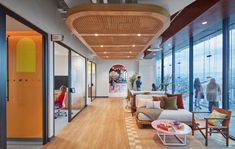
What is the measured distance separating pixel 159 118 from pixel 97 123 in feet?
6.69

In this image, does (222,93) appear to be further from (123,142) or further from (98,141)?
(98,141)

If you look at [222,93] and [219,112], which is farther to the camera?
[222,93]

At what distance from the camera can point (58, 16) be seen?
4828 millimetres

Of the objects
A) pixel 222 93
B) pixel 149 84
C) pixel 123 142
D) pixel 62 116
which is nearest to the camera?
pixel 123 142

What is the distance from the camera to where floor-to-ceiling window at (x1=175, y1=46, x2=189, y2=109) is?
7.17 metres

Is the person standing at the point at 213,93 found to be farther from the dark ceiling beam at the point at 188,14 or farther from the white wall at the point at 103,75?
the white wall at the point at 103,75

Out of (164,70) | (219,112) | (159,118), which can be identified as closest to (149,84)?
(164,70)

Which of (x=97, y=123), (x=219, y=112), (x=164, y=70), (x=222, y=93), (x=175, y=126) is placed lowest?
(x=97, y=123)

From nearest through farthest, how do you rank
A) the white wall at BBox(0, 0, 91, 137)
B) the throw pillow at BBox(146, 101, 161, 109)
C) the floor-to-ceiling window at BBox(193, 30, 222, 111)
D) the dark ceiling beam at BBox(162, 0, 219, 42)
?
the white wall at BBox(0, 0, 91, 137) < the dark ceiling beam at BBox(162, 0, 219, 42) < the floor-to-ceiling window at BBox(193, 30, 222, 111) < the throw pillow at BBox(146, 101, 161, 109)

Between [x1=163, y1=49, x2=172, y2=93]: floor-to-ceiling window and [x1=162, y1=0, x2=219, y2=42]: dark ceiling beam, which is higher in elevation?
[x1=162, y1=0, x2=219, y2=42]: dark ceiling beam

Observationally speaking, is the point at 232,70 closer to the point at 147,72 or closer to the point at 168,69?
the point at 168,69

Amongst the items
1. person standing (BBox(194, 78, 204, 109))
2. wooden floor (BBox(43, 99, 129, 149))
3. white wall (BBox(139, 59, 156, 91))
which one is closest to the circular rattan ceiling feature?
wooden floor (BBox(43, 99, 129, 149))

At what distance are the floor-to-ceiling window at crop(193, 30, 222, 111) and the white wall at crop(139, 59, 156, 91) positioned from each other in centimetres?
604

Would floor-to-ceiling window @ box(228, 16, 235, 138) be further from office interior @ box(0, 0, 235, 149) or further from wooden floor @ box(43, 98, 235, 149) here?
wooden floor @ box(43, 98, 235, 149)
